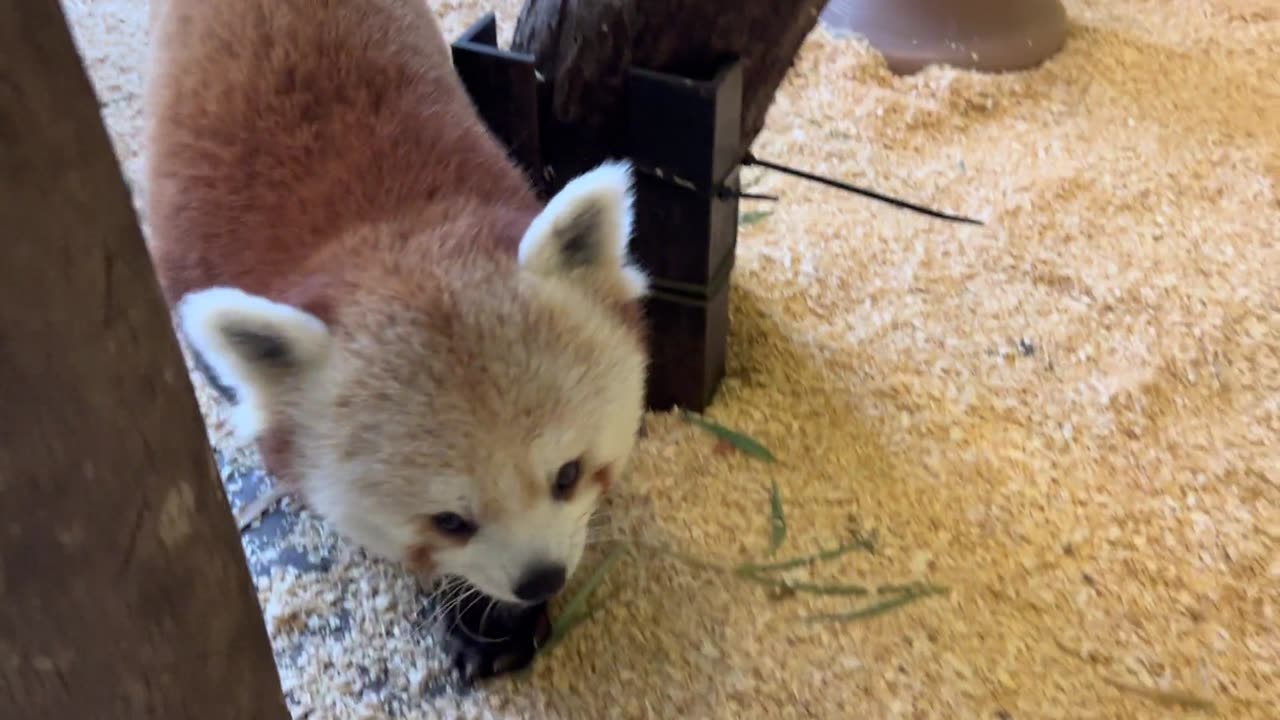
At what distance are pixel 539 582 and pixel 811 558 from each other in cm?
65

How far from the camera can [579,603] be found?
1.68 meters

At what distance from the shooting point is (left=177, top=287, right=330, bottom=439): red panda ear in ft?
3.50

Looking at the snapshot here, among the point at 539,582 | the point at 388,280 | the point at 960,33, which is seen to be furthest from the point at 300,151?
the point at 960,33

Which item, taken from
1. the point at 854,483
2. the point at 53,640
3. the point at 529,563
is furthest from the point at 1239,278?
the point at 53,640

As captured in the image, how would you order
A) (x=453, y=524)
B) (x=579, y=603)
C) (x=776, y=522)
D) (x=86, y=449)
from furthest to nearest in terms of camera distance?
(x=776, y=522) < (x=579, y=603) < (x=453, y=524) < (x=86, y=449)

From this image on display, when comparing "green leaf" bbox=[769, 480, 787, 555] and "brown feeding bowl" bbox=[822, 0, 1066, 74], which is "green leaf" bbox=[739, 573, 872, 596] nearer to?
"green leaf" bbox=[769, 480, 787, 555]

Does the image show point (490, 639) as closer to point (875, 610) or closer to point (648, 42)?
point (875, 610)

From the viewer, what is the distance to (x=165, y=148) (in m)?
1.47

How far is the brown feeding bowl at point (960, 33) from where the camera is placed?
306cm

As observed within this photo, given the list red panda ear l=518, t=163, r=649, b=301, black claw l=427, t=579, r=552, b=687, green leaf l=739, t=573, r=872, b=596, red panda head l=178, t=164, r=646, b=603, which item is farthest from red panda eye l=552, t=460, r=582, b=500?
green leaf l=739, t=573, r=872, b=596

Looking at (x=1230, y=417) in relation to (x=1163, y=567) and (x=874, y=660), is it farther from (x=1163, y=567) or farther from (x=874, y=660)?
(x=874, y=660)

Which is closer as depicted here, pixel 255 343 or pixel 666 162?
pixel 255 343

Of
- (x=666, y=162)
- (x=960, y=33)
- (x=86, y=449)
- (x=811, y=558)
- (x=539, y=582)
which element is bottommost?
(x=811, y=558)

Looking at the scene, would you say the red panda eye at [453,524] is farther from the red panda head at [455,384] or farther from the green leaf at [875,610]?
the green leaf at [875,610]
